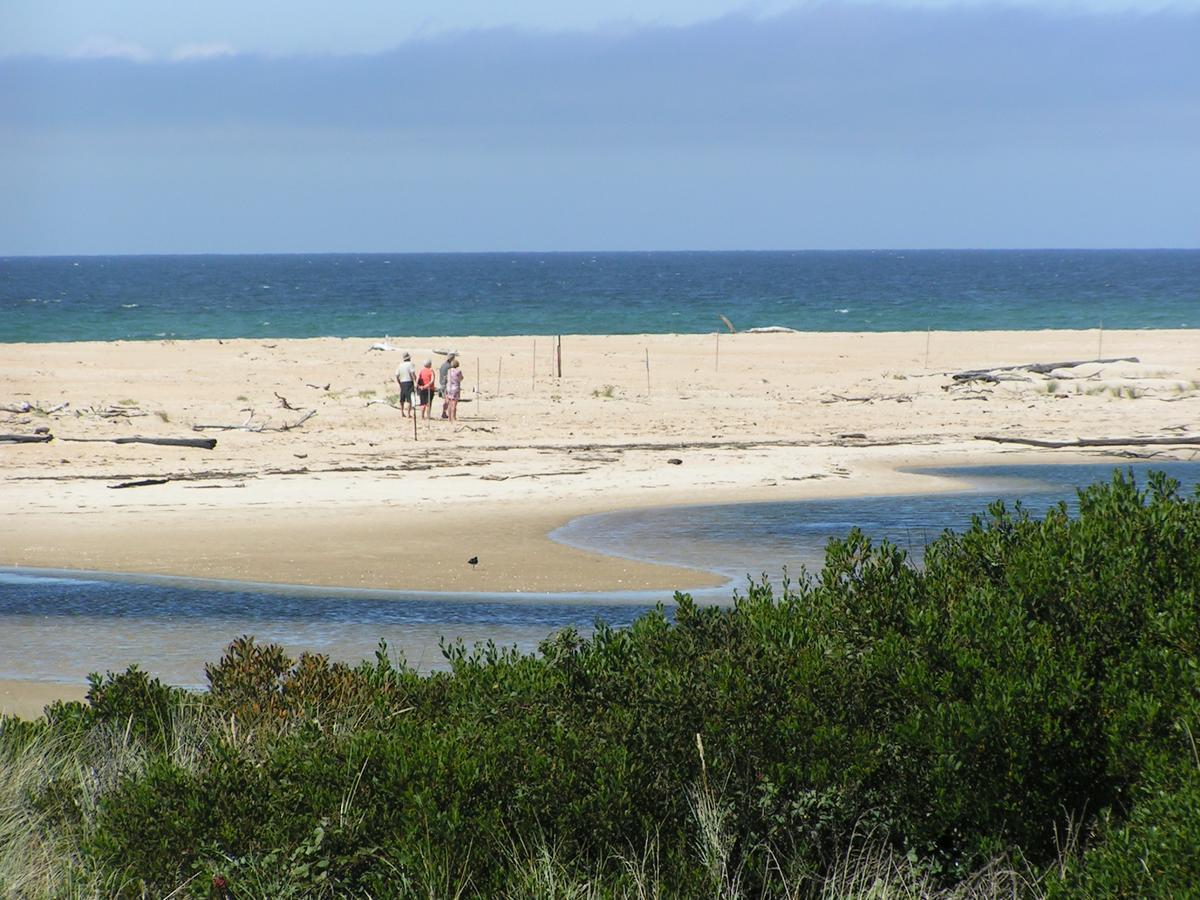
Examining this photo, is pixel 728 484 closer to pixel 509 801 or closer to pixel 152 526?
pixel 152 526

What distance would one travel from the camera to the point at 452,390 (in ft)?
84.6

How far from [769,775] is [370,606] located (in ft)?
28.7

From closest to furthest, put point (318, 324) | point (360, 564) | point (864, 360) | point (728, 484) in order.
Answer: point (360, 564) → point (728, 484) → point (864, 360) → point (318, 324)

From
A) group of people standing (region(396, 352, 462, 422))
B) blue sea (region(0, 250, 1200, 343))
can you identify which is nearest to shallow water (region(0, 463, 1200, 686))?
group of people standing (region(396, 352, 462, 422))

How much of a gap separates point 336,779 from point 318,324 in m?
62.3

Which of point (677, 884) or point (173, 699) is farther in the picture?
point (173, 699)

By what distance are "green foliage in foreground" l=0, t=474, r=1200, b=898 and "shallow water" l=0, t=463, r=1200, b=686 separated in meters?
4.50

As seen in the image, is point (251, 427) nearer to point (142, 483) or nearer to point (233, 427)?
point (233, 427)

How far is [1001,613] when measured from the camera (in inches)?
211

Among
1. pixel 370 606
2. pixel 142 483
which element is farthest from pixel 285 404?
pixel 370 606

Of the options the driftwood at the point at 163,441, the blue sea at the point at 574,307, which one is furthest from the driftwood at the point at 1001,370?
the blue sea at the point at 574,307

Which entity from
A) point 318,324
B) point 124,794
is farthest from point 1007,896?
point 318,324

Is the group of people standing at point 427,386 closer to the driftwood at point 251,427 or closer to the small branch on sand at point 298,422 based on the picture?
the small branch on sand at point 298,422

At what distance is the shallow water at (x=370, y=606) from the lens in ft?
38.0
